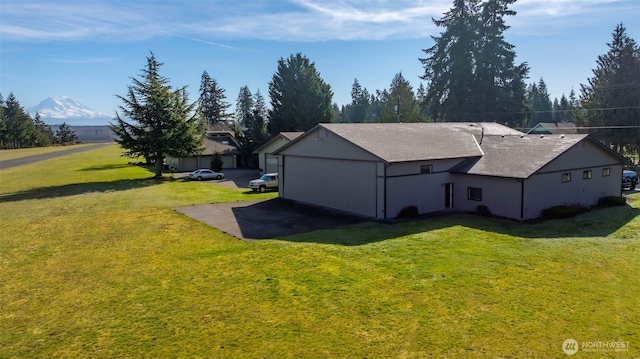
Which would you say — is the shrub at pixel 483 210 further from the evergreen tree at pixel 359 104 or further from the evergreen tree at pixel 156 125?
the evergreen tree at pixel 359 104

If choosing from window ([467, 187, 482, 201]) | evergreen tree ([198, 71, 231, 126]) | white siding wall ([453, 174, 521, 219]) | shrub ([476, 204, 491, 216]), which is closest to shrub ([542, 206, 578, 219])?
white siding wall ([453, 174, 521, 219])

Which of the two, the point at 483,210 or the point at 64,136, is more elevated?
the point at 64,136

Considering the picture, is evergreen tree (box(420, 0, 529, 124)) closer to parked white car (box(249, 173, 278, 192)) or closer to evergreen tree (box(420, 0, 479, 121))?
evergreen tree (box(420, 0, 479, 121))

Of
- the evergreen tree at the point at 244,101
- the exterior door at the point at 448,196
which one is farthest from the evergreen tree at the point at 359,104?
the exterior door at the point at 448,196

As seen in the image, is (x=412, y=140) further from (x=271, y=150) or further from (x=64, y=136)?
(x=64, y=136)

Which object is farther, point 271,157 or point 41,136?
point 41,136

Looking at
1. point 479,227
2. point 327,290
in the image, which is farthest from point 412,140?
point 327,290

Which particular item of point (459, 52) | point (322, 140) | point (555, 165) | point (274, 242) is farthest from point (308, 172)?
point (459, 52)
